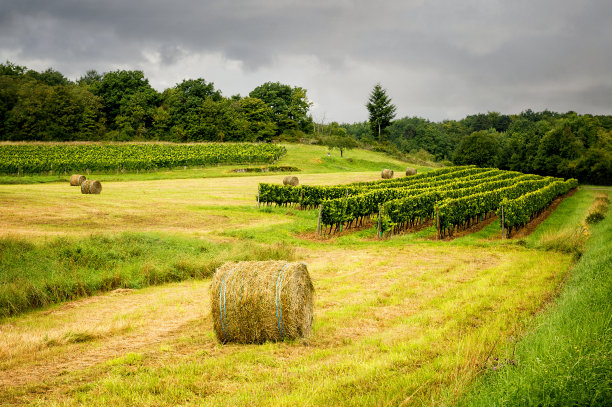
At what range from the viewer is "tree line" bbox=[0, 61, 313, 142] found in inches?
3258

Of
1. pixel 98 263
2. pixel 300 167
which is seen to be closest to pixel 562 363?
pixel 98 263

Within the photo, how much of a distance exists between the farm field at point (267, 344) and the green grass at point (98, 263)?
0.20 feet

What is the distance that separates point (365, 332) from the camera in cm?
872

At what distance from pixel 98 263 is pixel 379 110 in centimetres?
11521

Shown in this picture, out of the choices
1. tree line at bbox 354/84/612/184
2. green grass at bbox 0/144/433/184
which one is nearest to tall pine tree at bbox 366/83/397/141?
tree line at bbox 354/84/612/184

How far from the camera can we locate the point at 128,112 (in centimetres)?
9556

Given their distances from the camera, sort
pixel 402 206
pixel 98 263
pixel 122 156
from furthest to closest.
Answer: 1. pixel 122 156
2. pixel 402 206
3. pixel 98 263

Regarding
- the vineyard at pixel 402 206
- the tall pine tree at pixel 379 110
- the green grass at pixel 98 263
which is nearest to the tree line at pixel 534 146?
the tall pine tree at pixel 379 110

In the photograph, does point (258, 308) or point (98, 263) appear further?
point (98, 263)

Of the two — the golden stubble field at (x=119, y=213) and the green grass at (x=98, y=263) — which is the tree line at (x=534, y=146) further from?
the green grass at (x=98, y=263)

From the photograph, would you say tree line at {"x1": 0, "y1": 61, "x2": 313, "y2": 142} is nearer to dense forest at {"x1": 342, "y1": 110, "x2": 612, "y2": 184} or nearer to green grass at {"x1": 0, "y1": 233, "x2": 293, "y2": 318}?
dense forest at {"x1": 342, "y1": 110, "x2": 612, "y2": 184}

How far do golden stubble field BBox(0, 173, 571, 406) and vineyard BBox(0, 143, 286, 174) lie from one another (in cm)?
5086

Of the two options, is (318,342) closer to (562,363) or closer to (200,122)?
(562,363)

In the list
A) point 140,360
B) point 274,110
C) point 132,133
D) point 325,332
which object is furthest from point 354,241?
point 274,110
